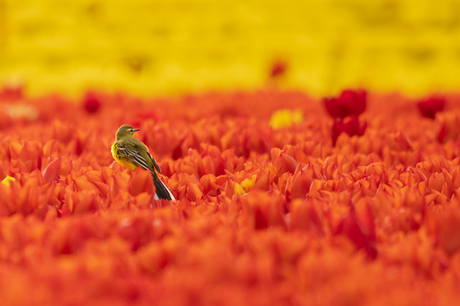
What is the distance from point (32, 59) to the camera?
15.7m

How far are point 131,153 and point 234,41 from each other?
48.5ft

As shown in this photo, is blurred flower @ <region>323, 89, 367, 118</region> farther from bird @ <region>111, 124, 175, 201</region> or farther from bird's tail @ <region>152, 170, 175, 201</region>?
bird's tail @ <region>152, 170, 175, 201</region>

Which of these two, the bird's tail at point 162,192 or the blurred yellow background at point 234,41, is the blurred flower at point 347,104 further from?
the blurred yellow background at point 234,41

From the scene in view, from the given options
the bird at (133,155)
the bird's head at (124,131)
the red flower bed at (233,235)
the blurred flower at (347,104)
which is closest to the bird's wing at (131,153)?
the bird at (133,155)

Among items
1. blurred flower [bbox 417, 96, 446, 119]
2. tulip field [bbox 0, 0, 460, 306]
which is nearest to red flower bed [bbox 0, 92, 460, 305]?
tulip field [bbox 0, 0, 460, 306]

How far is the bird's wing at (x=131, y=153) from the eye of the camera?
2.41 meters

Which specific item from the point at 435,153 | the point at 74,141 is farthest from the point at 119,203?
the point at 435,153

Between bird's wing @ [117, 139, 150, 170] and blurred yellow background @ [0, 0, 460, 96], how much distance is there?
42.2ft

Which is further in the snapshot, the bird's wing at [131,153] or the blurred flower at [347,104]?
the blurred flower at [347,104]

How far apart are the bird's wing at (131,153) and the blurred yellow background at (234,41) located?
1287cm

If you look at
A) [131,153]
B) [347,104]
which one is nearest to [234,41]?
[347,104]

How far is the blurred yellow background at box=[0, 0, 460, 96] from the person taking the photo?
15727 mm

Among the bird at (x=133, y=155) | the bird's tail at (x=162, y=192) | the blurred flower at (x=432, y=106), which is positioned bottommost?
the blurred flower at (x=432, y=106)

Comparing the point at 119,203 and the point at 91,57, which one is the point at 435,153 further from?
the point at 91,57
